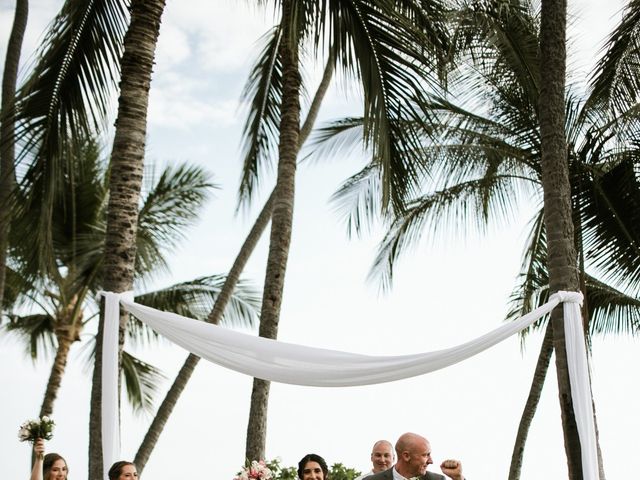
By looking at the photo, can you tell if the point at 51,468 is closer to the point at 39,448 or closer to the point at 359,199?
the point at 39,448

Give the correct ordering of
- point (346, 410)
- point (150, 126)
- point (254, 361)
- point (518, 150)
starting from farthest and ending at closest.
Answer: point (150, 126), point (346, 410), point (518, 150), point (254, 361)

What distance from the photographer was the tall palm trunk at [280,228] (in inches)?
364

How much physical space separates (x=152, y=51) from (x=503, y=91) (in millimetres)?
5898

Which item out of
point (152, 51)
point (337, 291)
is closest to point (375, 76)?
point (152, 51)

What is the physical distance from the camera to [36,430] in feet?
24.0

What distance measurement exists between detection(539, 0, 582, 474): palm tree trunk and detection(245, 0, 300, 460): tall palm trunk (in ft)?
7.95

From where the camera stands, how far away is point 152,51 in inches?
312

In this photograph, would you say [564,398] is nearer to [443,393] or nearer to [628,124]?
[628,124]

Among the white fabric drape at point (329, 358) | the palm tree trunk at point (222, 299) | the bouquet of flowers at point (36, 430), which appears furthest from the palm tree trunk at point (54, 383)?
the white fabric drape at point (329, 358)

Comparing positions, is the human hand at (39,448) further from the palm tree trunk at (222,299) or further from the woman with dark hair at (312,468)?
the palm tree trunk at (222,299)

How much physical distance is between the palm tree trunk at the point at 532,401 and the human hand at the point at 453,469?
6.43 metres

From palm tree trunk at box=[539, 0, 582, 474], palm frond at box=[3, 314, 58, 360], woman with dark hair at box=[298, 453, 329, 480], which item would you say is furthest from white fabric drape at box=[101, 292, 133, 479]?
palm frond at box=[3, 314, 58, 360]

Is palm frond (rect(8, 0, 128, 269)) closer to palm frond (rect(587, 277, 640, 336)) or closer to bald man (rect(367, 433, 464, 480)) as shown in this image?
bald man (rect(367, 433, 464, 480))

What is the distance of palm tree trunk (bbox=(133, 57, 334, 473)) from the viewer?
13016 mm
